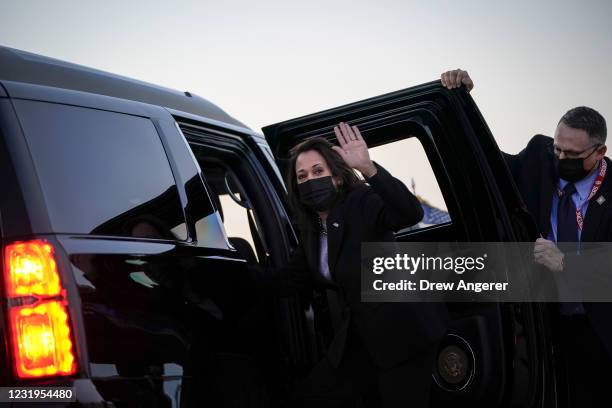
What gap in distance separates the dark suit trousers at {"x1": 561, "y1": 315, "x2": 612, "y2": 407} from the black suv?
0.33 metres

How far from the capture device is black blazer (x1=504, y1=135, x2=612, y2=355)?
360 centimetres

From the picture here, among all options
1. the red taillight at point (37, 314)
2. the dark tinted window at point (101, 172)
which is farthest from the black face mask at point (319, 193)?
the red taillight at point (37, 314)

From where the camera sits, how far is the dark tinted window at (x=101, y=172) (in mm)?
2268

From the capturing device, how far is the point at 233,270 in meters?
3.18

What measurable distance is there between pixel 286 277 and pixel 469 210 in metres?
0.93

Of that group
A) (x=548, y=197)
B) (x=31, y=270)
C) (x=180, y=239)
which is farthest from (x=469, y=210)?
(x=31, y=270)

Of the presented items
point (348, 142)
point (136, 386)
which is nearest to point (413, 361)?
point (348, 142)

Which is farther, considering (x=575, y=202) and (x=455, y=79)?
(x=575, y=202)

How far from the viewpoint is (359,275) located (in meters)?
3.45

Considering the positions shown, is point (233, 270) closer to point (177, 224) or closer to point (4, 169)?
point (177, 224)

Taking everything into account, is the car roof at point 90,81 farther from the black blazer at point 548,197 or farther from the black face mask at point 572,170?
the black face mask at point 572,170

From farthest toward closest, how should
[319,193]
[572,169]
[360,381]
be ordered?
[572,169]
[319,193]
[360,381]

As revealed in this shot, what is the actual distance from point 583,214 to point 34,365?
268 cm

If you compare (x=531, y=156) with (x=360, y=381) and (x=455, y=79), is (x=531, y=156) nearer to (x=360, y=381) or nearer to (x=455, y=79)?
(x=455, y=79)
